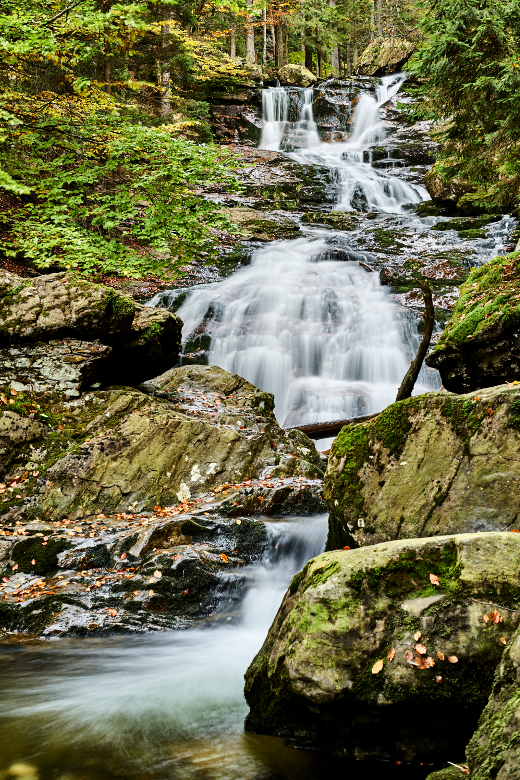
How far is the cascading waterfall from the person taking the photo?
10750mm

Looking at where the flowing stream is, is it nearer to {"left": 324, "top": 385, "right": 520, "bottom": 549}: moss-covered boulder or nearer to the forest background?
{"left": 324, "top": 385, "right": 520, "bottom": 549}: moss-covered boulder

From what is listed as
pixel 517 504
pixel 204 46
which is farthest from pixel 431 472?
pixel 204 46

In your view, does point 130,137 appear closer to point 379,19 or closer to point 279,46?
point 279,46

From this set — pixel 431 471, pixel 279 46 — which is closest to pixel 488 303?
pixel 431 471

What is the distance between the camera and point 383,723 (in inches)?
108

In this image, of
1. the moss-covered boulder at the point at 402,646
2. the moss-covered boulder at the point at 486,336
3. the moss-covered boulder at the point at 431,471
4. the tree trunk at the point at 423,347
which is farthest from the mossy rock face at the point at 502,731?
the tree trunk at the point at 423,347

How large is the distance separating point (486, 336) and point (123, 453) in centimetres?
472

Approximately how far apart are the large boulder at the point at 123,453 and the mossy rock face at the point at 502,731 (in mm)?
4617

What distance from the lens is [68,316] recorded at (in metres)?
7.47

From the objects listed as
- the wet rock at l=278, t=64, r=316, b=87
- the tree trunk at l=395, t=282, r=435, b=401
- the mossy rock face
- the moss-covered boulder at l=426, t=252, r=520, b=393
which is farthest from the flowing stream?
the wet rock at l=278, t=64, r=316, b=87

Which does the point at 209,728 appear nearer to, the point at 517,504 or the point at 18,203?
the point at 517,504

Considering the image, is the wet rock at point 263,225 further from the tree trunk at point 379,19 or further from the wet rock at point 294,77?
the tree trunk at point 379,19

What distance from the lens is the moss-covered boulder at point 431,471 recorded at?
3.72 metres

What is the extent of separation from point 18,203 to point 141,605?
11.6 m
